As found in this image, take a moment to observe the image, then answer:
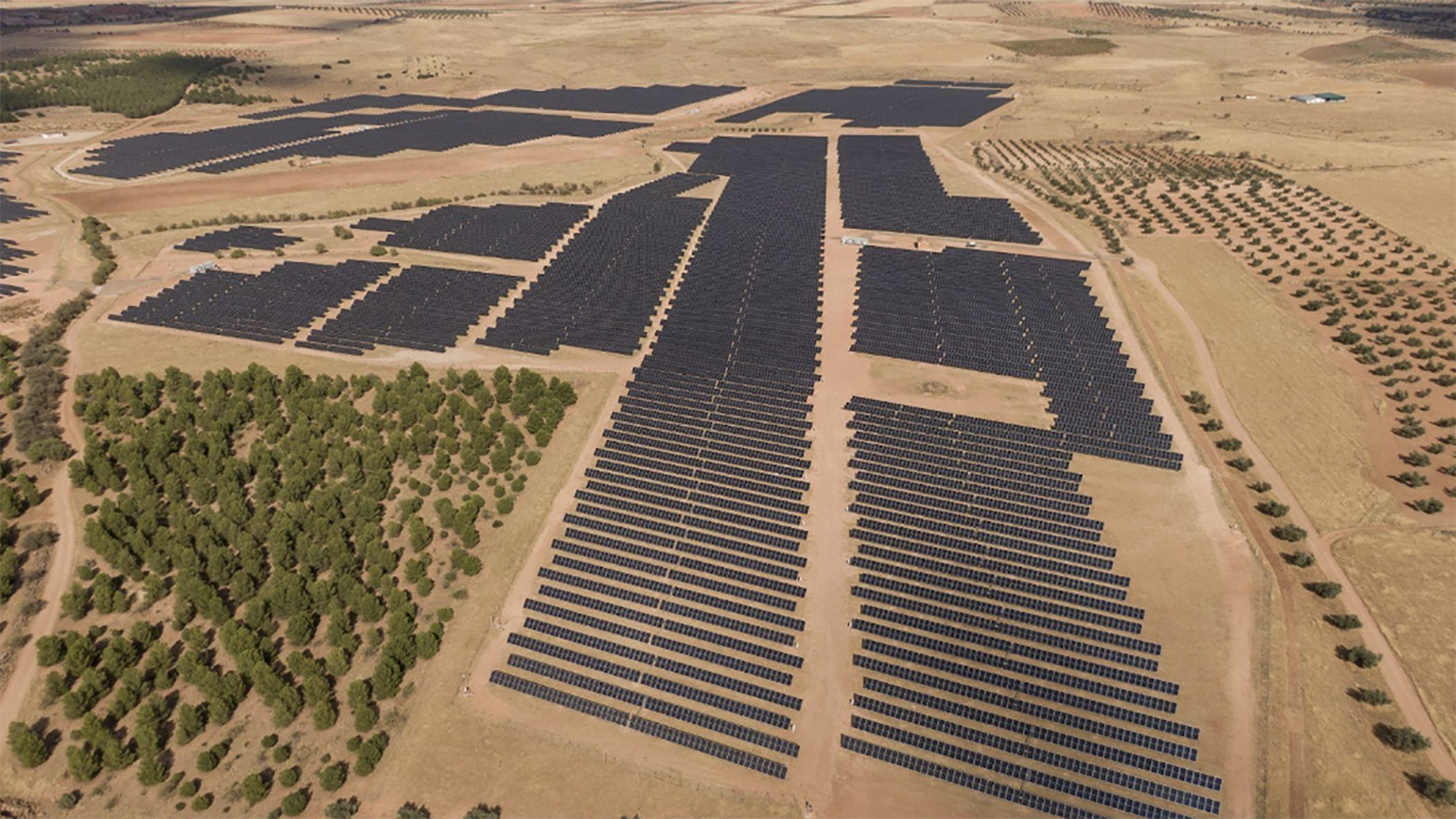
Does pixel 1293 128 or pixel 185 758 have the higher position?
pixel 1293 128

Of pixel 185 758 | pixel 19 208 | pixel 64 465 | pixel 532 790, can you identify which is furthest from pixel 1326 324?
pixel 19 208

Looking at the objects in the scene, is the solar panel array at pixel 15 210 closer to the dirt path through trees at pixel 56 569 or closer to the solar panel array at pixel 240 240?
the solar panel array at pixel 240 240

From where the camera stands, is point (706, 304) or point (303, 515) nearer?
point (303, 515)

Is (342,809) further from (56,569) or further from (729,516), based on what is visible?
(56,569)

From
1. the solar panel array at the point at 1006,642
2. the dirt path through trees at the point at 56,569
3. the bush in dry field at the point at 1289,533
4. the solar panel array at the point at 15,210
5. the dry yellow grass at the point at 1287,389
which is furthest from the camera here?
the solar panel array at the point at 15,210

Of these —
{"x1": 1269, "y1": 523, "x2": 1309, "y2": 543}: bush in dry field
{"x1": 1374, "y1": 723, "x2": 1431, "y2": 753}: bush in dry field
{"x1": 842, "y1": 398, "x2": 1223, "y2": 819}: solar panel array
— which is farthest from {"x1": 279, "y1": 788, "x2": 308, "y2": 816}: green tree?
{"x1": 1269, "y1": 523, "x2": 1309, "y2": 543}: bush in dry field

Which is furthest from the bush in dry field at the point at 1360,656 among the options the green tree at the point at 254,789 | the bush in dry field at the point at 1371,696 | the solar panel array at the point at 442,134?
the solar panel array at the point at 442,134

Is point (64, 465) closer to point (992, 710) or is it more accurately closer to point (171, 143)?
point (992, 710)
